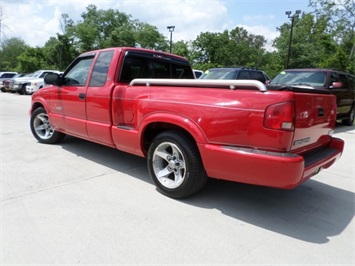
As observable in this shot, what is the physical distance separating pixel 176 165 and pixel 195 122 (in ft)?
2.15

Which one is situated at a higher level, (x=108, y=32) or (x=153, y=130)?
(x=108, y=32)

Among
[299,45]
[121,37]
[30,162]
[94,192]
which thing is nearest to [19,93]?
[30,162]

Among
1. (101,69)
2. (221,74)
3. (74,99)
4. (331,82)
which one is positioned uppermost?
(101,69)

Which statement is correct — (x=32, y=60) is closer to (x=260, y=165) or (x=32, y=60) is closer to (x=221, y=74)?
(x=221, y=74)

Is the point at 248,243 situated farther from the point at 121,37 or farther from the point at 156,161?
the point at 121,37

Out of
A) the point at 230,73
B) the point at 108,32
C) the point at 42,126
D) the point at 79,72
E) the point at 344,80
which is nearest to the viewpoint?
the point at 79,72

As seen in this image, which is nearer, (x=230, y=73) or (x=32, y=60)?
(x=230, y=73)

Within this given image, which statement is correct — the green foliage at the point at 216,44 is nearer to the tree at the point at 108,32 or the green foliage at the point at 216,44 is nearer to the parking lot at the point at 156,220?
the tree at the point at 108,32

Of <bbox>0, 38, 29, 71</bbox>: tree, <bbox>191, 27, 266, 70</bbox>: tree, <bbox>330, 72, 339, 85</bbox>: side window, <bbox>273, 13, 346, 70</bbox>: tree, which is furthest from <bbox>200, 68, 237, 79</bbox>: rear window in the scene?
<bbox>0, 38, 29, 71</bbox>: tree

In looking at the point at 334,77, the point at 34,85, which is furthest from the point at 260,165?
the point at 34,85

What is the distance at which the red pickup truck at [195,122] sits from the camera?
267cm

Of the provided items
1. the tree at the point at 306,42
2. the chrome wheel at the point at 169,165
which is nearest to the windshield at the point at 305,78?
the chrome wheel at the point at 169,165

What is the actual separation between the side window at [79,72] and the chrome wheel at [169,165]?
1.98 meters

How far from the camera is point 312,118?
3.00 metres
